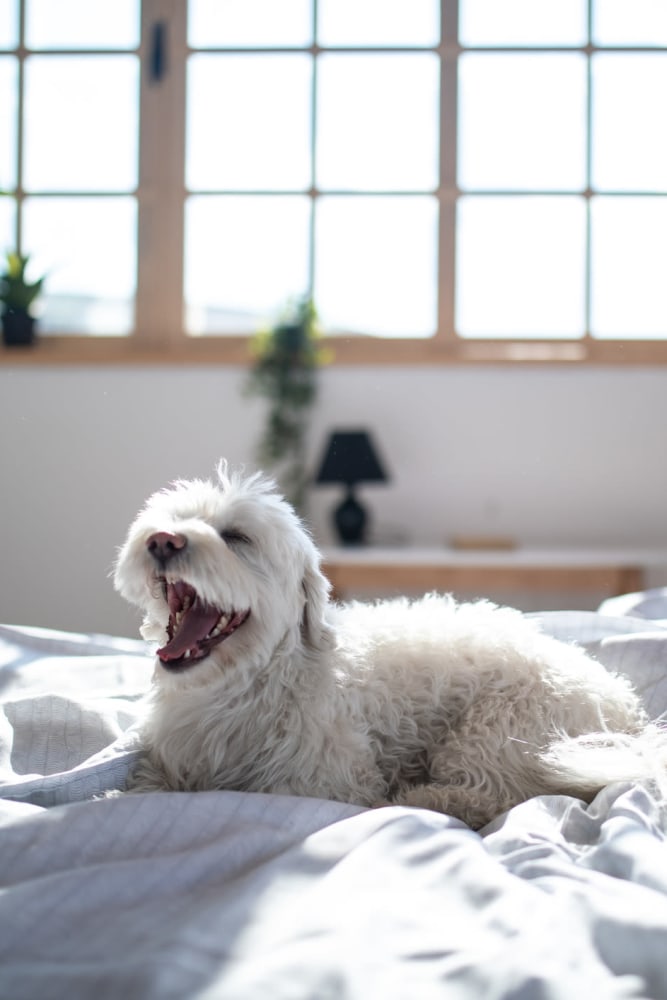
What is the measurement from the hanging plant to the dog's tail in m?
2.66

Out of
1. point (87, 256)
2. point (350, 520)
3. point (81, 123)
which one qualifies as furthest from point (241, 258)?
point (350, 520)

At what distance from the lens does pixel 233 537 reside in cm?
141

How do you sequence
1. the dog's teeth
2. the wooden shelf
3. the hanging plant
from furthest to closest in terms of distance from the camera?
the hanging plant → the wooden shelf → the dog's teeth

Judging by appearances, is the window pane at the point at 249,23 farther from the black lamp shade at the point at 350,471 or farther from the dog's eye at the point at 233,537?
the dog's eye at the point at 233,537

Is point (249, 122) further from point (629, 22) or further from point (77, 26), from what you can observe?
point (629, 22)

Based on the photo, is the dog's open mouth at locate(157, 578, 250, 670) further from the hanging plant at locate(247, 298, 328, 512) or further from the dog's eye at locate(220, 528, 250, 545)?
the hanging plant at locate(247, 298, 328, 512)

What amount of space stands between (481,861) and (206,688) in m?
0.55

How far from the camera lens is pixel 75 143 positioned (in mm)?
4230

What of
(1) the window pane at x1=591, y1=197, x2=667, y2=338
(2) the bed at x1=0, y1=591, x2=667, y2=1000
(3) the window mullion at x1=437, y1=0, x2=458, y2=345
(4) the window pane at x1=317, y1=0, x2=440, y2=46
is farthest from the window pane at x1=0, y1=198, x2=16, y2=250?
(2) the bed at x1=0, y1=591, x2=667, y2=1000

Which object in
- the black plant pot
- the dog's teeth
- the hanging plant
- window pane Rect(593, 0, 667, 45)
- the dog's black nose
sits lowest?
the dog's teeth

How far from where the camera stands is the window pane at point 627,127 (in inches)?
160

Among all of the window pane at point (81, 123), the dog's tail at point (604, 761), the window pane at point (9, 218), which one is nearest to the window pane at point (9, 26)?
the window pane at point (81, 123)

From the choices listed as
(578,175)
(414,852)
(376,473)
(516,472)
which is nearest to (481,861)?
(414,852)

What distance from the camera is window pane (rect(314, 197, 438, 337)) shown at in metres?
4.16
